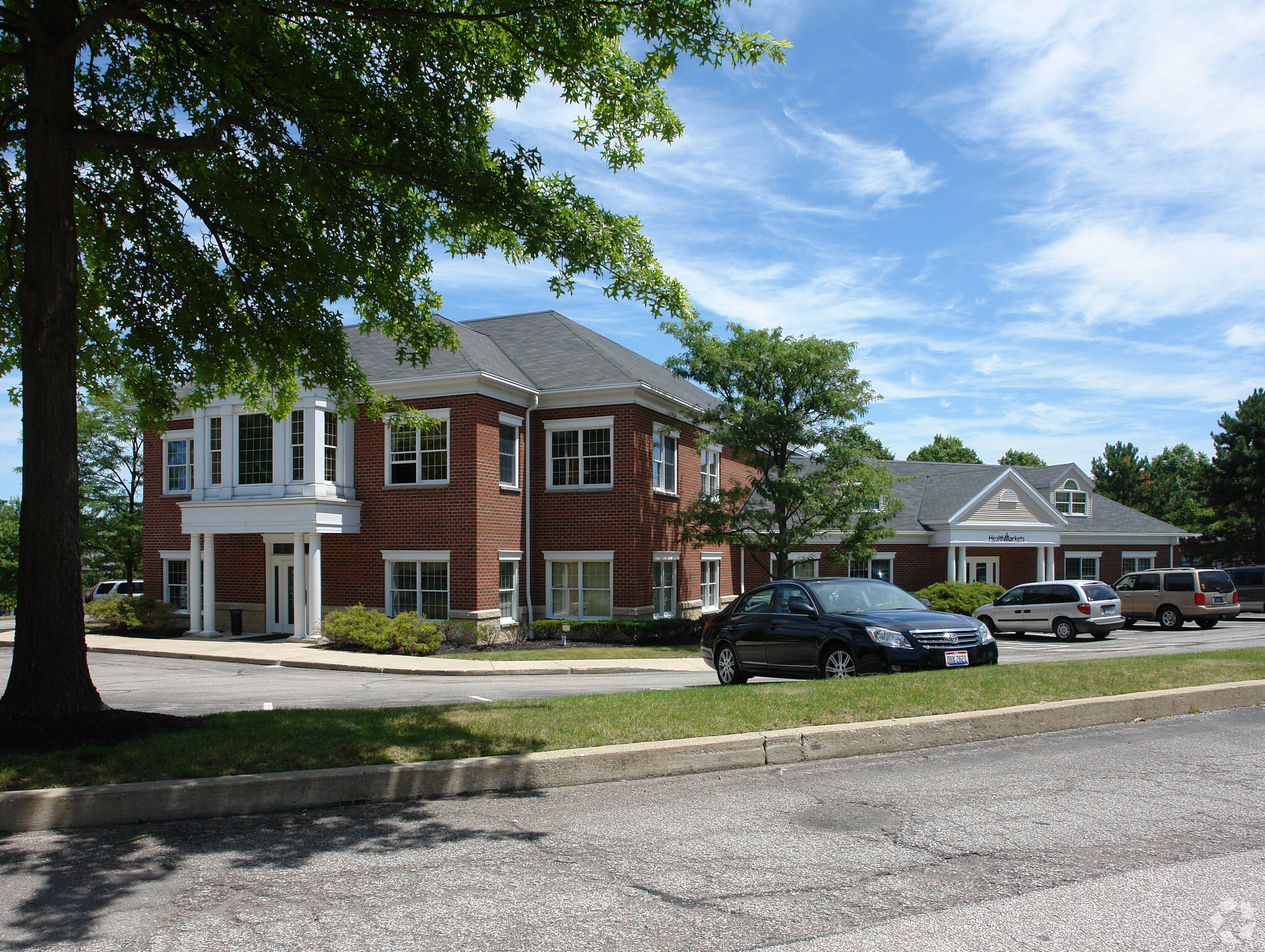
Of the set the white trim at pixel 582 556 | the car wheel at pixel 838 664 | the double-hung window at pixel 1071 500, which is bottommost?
the car wheel at pixel 838 664

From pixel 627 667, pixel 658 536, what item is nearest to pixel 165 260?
pixel 627 667

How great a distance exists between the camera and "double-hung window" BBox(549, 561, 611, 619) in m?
25.2

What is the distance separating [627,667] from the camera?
18719 millimetres

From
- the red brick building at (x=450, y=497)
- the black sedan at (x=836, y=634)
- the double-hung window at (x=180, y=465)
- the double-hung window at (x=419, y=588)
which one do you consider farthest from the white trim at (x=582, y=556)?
the double-hung window at (x=180, y=465)

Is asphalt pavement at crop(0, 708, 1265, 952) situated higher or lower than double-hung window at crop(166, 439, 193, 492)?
lower

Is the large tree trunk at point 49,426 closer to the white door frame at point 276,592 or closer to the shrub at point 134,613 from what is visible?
the white door frame at point 276,592

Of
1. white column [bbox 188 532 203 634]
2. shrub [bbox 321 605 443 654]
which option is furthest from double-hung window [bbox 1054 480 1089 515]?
white column [bbox 188 532 203 634]

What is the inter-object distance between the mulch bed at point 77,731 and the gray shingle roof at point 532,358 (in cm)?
1612

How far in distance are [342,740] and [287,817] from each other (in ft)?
4.12

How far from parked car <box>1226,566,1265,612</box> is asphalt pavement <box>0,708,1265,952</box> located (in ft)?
99.7

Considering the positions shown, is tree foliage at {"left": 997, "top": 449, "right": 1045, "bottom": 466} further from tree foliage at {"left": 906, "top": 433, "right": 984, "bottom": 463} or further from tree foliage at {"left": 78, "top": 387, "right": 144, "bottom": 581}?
tree foliage at {"left": 78, "top": 387, "right": 144, "bottom": 581}

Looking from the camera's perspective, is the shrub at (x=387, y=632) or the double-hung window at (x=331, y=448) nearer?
the shrub at (x=387, y=632)

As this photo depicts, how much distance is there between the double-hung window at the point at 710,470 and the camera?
1191 inches

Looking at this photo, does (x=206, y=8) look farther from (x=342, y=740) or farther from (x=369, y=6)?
(x=342, y=740)
